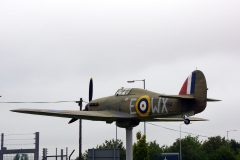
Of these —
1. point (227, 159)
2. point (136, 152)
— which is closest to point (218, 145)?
point (227, 159)

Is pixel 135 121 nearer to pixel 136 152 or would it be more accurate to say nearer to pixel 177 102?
pixel 177 102

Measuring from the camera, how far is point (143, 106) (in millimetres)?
36719

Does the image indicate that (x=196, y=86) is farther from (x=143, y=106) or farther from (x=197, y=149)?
(x=197, y=149)

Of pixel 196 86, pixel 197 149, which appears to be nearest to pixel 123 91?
pixel 196 86

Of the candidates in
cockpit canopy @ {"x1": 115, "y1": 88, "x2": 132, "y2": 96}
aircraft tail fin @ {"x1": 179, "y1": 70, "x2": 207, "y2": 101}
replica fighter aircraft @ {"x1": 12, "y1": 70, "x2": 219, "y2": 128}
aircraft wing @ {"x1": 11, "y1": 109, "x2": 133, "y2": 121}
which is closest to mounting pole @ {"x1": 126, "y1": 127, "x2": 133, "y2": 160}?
replica fighter aircraft @ {"x1": 12, "y1": 70, "x2": 219, "y2": 128}

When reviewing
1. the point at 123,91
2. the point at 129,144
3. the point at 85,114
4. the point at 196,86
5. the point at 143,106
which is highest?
the point at 123,91

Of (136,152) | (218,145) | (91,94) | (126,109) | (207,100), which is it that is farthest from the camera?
(218,145)

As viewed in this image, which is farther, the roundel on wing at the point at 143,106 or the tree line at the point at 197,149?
the tree line at the point at 197,149

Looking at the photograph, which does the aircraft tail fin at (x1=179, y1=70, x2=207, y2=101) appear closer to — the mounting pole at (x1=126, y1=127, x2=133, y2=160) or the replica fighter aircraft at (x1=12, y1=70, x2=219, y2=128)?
the replica fighter aircraft at (x1=12, y1=70, x2=219, y2=128)

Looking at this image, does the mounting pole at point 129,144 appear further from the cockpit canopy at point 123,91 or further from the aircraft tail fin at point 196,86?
the aircraft tail fin at point 196,86

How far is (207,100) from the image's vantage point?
35.2 meters

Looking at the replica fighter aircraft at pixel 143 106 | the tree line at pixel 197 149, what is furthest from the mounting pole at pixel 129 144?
the tree line at pixel 197 149

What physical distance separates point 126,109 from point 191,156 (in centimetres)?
8818

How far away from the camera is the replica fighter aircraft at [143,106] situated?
3506 cm
